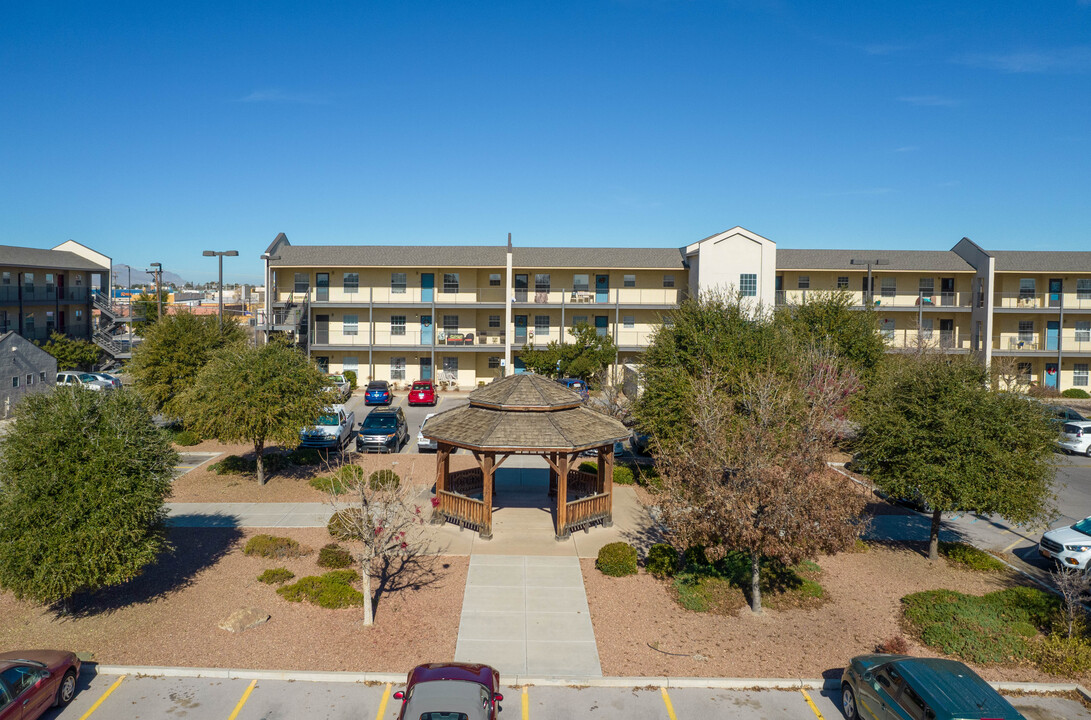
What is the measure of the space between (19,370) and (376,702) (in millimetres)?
34800

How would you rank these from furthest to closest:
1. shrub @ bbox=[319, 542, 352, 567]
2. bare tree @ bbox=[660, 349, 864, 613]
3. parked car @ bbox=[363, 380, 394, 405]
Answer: parked car @ bbox=[363, 380, 394, 405]
shrub @ bbox=[319, 542, 352, 567]
bare tree @ bbox=[660, 349, 864, 613]

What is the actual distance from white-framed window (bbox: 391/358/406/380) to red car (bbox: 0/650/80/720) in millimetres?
34168

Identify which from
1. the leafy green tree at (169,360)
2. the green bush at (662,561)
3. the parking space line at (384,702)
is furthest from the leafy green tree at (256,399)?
the parking space line at (384,702)

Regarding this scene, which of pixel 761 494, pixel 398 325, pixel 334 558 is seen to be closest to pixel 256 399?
pixel 334 558

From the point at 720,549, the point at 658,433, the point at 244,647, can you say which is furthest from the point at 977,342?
the point at 244,647

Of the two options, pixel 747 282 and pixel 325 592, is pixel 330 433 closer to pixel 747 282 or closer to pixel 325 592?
pixel 325 592

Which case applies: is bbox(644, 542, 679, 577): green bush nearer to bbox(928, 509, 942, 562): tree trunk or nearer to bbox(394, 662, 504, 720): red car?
bbox(394, 662, 504, 720): red car

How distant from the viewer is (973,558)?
56.6 feet

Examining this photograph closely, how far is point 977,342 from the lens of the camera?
44750mm

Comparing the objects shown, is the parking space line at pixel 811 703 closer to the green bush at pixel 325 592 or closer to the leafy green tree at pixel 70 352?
the green bush at pixel 325 592

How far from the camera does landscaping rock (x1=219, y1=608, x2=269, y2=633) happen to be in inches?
519

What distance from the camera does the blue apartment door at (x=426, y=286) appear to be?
44.5 metres

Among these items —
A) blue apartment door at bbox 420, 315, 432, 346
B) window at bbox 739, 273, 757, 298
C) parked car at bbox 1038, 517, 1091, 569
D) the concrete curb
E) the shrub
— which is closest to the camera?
the concrete curb

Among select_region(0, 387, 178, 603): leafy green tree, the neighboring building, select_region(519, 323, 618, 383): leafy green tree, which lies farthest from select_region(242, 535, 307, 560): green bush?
the neighboring building
